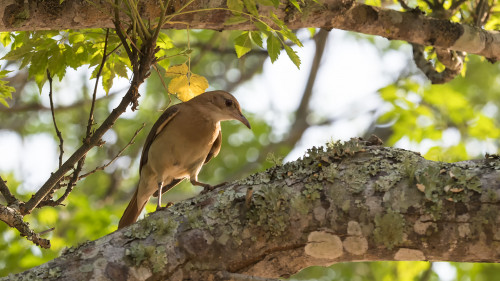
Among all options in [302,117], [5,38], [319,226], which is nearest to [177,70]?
[5,38]

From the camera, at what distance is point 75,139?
1186 cm

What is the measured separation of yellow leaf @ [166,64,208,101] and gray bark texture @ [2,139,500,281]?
1193 millimetres

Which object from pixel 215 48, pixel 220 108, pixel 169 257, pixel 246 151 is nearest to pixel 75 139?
pixel 246 151

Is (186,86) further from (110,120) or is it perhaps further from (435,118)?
(435,118)

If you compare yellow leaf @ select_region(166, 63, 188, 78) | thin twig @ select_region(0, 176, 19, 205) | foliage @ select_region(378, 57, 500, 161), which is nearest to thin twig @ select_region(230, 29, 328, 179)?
foliage @ select_region(378, 57, 500, 161)

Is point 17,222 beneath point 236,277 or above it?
above

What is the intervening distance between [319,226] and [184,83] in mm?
1651

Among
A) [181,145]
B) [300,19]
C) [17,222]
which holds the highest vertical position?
[300,19]

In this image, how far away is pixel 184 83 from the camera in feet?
Answer: 13.4

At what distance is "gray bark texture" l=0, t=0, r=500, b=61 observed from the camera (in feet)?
12.2

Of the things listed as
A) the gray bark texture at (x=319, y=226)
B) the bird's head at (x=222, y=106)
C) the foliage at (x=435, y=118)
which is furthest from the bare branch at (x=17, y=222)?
the foliage at (x=435, y=118)

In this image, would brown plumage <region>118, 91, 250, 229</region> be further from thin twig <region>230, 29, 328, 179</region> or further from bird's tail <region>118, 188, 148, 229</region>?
thin twig <region>230, 29, 328, 179</region>

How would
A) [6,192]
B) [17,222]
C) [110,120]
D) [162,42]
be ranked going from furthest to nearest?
1. [162,42]
2. [6,192]
3. [110,120]
4. [17,222]

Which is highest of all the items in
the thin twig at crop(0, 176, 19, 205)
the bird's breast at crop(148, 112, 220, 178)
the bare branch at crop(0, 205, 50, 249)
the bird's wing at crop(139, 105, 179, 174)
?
the bird's wing at crop(139, 105, 179, 174)
